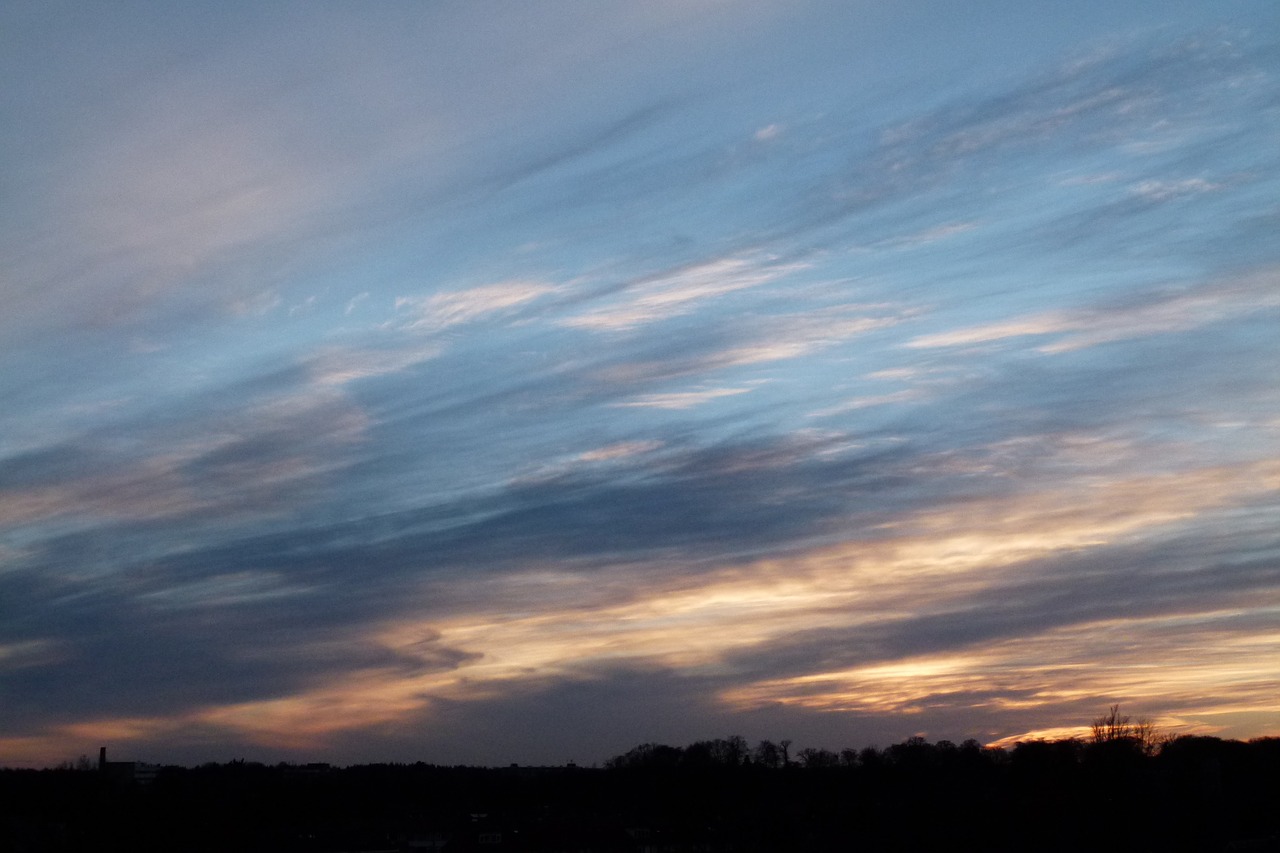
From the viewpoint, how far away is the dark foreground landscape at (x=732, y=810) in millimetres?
114250

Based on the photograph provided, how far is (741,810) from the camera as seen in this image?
526 ft

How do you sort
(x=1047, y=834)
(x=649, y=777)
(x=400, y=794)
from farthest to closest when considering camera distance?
(x=649, y=777) < (x=400, y=794) < (x=1047, y=834)

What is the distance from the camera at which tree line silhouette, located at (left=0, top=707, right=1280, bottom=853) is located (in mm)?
114250

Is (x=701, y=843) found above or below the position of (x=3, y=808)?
below

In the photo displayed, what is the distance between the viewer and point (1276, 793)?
436 feet

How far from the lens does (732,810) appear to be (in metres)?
161

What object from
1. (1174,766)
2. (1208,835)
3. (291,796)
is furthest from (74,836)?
(1174,766)

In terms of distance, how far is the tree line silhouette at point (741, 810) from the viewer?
114 m

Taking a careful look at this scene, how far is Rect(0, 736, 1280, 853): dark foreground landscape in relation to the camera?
114250 millimetres

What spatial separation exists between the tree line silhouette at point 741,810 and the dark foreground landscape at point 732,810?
0.26 meters

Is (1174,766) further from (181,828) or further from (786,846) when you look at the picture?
(181,828)

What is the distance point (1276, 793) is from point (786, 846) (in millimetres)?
51282

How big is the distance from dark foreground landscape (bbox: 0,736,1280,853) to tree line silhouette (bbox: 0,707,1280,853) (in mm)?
259

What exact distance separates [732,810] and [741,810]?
4.59 feet
